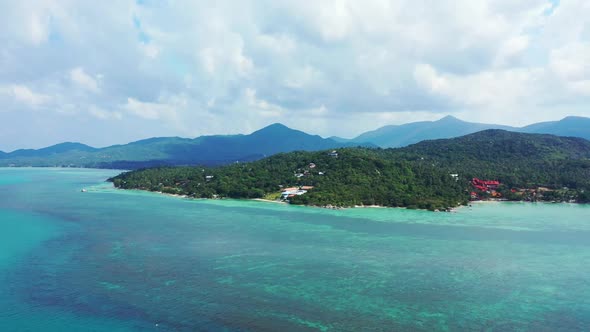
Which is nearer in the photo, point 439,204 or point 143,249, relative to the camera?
point 143,249

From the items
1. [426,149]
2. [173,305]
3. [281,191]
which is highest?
[426,149]

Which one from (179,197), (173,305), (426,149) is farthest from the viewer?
(426,149)

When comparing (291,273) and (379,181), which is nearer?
(291,273)

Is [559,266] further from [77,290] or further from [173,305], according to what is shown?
[77,290]

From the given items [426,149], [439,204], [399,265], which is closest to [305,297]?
[399,265]

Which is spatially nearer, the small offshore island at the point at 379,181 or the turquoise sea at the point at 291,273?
the turquoise sea at the point at 291,273
